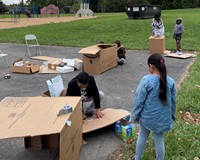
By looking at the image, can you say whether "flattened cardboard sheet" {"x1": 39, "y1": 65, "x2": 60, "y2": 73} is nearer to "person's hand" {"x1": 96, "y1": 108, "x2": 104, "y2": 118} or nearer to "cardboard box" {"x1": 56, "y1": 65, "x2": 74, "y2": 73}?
"cardboard box" {"x1": 56, "y1": 65, "x2": 74, "y2": 73}

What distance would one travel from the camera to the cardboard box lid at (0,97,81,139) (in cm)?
285

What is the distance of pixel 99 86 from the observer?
22.5 feet

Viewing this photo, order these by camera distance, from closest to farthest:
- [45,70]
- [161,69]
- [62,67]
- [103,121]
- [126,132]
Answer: [161,69], [126,132], [103,121], [62,67], [45,70]

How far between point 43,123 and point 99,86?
3.88 m

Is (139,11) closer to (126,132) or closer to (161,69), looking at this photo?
(126,132)

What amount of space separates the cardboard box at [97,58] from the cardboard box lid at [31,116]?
3946 mm

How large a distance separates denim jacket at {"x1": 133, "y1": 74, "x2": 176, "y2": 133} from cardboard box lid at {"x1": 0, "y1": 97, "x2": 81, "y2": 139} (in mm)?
766

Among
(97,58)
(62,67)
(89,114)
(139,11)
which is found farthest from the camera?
(139,11)

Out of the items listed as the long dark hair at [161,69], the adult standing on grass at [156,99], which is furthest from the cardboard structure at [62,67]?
the long dark hair at [161,69]

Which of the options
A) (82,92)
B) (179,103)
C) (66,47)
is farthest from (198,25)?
(82,92)

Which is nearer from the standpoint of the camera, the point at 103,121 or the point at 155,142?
the point at 155,142

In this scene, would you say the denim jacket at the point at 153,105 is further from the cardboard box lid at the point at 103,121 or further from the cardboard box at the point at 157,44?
the cardboard box at the point at 157,44

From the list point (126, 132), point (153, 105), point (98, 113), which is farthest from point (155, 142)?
point (98, 113)

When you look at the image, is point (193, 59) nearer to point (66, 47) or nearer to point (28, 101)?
point (66, 47)
